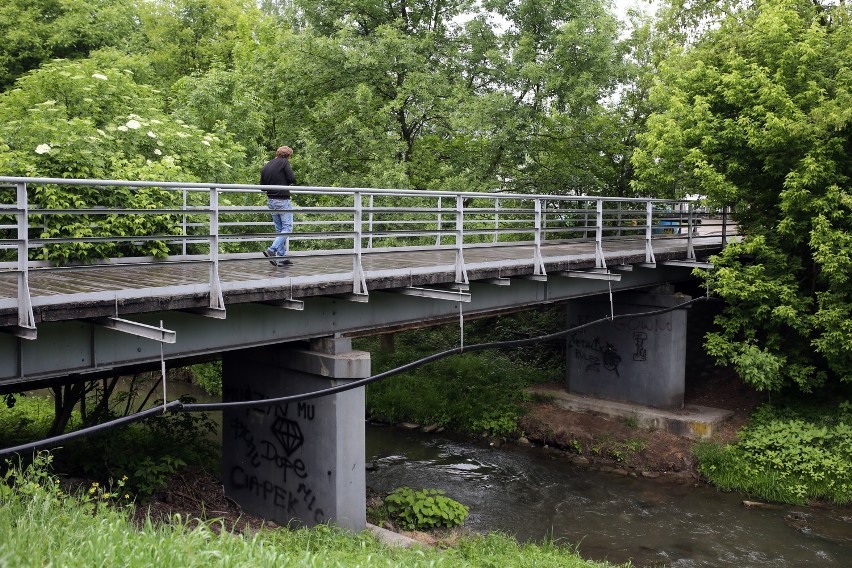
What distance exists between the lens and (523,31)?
20.8 meters

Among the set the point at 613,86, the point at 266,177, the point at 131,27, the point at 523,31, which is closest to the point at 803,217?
the point at 613,86

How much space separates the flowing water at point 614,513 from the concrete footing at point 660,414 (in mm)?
1934

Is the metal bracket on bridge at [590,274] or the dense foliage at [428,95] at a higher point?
the dense foliage at [428,95]

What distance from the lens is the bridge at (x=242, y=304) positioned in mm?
7746

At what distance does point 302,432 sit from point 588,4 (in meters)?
14.2

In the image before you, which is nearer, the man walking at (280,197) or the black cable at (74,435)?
the black cable at (74,435)

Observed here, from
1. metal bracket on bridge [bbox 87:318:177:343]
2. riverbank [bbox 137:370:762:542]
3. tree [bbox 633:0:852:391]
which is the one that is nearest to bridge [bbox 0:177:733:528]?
metal bracket on bridge [bbox 87:318:177:343]

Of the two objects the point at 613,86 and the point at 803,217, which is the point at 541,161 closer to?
the point at 613,86

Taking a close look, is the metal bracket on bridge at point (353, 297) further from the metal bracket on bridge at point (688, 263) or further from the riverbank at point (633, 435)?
the metal bracket on bridge at point (688, 263)

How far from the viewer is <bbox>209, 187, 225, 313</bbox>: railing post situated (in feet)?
27.0

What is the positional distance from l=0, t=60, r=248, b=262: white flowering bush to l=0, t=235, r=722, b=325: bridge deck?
631 mm

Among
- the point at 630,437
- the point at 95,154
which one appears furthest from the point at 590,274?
the point at 95,154

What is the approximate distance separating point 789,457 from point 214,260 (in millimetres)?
12230

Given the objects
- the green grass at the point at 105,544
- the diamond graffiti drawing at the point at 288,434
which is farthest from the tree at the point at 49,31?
the green grass at the point at 105,544
